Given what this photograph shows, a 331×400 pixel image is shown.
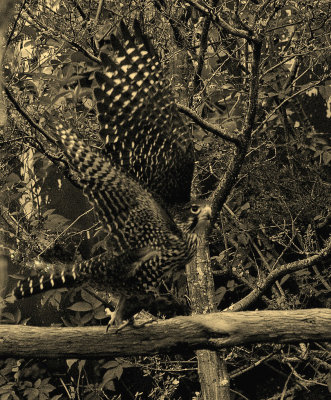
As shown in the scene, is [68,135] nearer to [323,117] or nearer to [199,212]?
[199,212]

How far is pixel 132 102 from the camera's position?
1.79 m

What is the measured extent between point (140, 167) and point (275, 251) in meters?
1.36

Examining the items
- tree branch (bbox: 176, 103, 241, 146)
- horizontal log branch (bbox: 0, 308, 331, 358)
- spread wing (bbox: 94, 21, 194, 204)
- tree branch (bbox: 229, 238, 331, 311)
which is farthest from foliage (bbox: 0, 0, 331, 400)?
horizontal log branch (bbox: 0, 308, 331, 358)

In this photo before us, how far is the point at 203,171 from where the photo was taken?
9.69 feet

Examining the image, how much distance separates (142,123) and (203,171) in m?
1.18

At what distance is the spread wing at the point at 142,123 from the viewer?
177cm

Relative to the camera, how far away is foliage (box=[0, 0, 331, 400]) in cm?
242

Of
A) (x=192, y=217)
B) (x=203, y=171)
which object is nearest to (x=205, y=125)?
(x=192, y=217)

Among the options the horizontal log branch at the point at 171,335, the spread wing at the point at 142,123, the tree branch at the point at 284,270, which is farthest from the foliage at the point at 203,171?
the horizontal log branch at the point at 171,335

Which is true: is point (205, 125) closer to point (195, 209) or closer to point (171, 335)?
point (195, 209)

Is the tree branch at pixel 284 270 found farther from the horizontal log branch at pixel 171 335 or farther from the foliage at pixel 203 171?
the horizontal log branch at pixel 171 335

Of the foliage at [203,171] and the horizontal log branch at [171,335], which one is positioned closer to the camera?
the horizontal log branch at [171,335]

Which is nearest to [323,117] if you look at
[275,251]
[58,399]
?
[275,251]

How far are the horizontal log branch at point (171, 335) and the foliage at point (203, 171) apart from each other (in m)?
0.57
